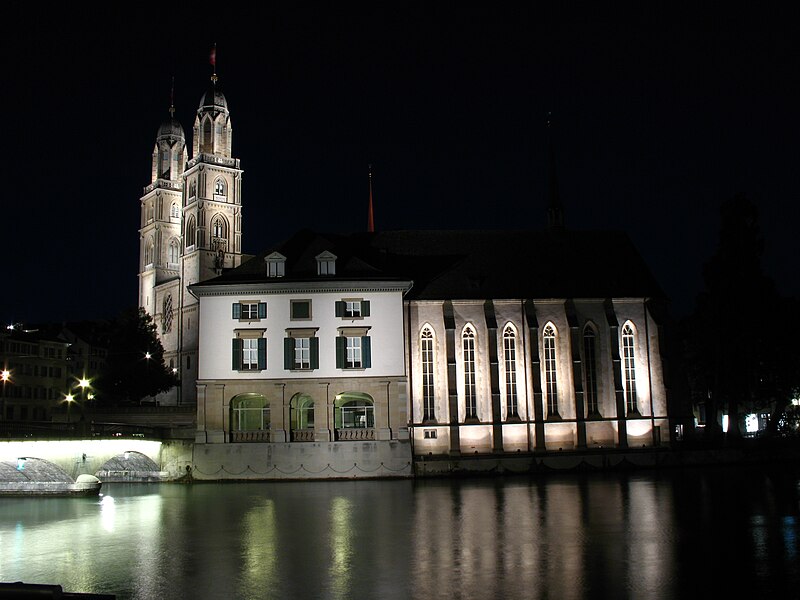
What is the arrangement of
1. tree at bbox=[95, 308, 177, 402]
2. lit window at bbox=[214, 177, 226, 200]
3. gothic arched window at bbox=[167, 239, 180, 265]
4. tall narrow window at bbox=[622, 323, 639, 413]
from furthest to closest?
gothic arched window at bbox=[167, 239, 180, 265] < lit window at bbox=[214, 177, 226, 200] < tree at bbox=[95, 308, 177, 402] < tall narrow window at bbox=[622, 323, 639, 413]

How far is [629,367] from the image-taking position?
207 ft

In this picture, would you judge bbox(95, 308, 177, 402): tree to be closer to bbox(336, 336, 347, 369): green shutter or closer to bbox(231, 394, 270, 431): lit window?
bbox(231, 394, 270, 431): lit window

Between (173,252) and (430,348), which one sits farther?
(173,252)

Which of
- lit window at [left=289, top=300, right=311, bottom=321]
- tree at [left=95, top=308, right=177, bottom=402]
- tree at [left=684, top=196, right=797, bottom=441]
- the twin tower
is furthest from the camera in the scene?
the twin tower

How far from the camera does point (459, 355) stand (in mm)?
61000

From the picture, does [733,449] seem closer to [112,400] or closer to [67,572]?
[67,572]

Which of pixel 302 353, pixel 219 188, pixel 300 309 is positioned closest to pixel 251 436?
pixel 302 353

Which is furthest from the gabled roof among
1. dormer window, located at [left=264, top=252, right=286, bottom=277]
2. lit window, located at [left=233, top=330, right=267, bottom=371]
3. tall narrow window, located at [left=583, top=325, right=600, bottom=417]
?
lit window, located at [left=233, top=330, right=267, bottom=371]

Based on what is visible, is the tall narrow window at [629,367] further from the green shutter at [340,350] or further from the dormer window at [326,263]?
the dormer window at [326,263]

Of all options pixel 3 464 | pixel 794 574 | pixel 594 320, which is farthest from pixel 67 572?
pixel 594 320

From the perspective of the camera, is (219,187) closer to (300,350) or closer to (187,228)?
(187,228)

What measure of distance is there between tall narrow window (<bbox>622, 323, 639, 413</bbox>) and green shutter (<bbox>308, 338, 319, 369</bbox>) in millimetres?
22857

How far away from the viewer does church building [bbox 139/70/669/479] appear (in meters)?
55.9

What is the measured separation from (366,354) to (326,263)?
270 inches
